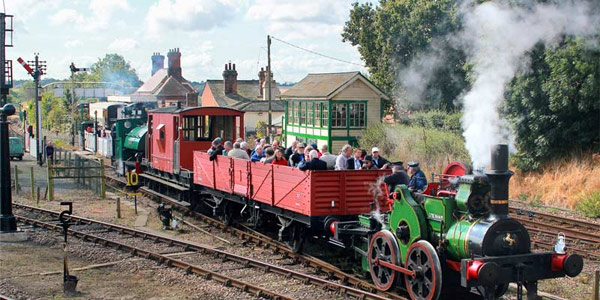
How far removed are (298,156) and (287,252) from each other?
1.88 m

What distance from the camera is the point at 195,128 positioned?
18328 mm

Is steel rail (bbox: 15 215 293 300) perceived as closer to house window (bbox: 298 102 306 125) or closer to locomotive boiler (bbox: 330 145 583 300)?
locomotive boiler (bbox: 330 145 583 300)

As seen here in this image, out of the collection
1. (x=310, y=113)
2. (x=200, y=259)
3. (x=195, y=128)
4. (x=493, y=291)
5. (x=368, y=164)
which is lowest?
(x=200, y=259)

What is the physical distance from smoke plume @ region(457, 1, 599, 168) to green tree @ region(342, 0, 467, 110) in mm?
13668

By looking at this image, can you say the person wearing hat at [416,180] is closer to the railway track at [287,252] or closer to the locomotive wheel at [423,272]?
the locomotive wheel at [423,272]

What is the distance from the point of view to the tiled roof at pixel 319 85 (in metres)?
30.7

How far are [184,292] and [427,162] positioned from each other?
1588cm

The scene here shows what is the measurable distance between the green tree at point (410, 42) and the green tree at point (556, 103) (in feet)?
30.2

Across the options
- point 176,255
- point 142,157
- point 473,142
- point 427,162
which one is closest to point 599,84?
point 427,162

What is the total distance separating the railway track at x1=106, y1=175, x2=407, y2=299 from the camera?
33.8ft

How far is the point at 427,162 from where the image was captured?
2444 cm

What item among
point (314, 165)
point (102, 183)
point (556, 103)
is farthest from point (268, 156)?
point (556, 103)

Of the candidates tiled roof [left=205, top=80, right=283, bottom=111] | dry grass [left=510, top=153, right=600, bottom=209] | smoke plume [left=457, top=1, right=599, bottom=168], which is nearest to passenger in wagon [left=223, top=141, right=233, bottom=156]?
smoke plume [left=457, top=1, right=599, bottom=168]

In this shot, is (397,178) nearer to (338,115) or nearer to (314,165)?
(314,165)
